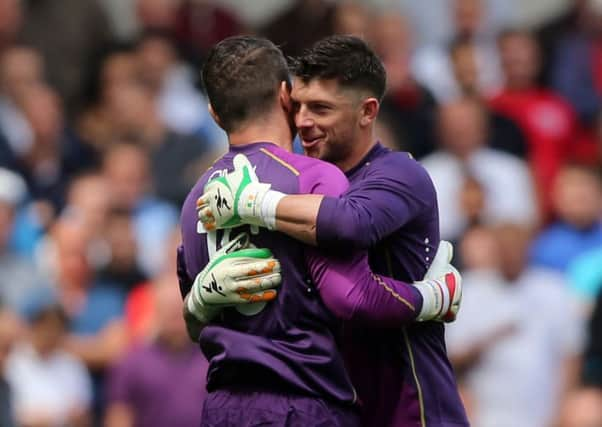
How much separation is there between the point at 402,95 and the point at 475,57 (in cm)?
68

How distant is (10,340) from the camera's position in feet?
26.4

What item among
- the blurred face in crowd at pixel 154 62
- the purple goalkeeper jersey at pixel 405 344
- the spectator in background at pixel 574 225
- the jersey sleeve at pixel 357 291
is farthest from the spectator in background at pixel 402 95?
the jersey sleeve at pixel 357 291

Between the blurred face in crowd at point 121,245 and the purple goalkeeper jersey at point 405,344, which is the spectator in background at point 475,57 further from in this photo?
the purple goalkeeper jersey at point 405,344

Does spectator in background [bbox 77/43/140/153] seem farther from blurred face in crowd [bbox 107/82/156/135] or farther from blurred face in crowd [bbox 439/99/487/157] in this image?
blurred face in crowd [bbox 439/99/487/157]

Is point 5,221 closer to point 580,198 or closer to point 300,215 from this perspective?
point 580,198

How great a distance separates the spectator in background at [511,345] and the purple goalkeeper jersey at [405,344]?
147 inches

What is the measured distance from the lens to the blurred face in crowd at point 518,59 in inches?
415

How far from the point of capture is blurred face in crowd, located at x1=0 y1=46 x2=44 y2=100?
33.7 feet

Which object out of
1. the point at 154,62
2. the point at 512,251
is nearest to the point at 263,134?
the point at 512,251

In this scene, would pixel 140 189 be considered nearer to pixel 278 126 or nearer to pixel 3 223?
pixel 3 223

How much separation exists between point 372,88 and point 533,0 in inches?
304

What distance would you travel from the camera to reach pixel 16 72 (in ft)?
33.9

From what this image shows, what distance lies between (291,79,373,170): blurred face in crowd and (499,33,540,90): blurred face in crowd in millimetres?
6122

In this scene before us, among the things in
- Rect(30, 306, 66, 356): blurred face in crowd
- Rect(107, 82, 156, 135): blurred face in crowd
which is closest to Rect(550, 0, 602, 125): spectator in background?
Rect(107, 82, 156, 135): blurred face in crowd
